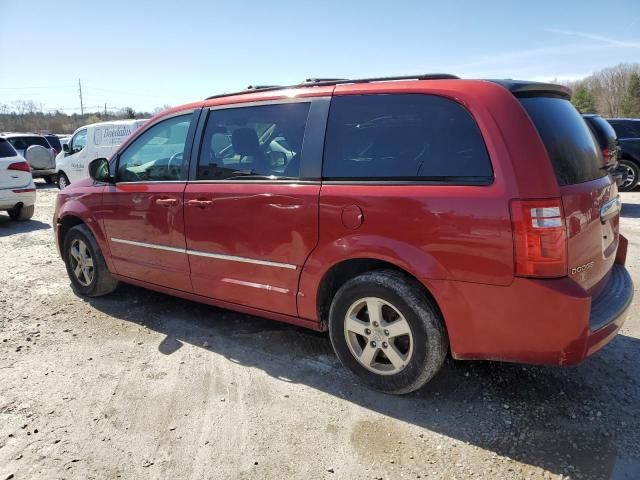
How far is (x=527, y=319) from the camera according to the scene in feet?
8.11

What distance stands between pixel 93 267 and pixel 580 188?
169 inches

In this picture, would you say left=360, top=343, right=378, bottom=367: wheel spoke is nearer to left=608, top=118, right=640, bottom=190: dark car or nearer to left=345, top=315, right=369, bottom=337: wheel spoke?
left=345, top=315, right=369, bottom=337: wheel spoke

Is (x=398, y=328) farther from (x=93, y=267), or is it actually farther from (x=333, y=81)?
(x=93, y=267)

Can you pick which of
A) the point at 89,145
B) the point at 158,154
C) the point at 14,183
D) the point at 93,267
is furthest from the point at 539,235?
the point at 89,145

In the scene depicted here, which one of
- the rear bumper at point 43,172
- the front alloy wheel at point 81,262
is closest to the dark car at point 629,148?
the front alloy wheel at point 81,262

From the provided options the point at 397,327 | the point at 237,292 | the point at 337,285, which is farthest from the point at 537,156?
the point at 237,292

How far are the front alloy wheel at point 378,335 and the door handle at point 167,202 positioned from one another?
1720mm

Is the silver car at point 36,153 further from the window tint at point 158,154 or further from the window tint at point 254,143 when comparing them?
the window tint at point 254,143

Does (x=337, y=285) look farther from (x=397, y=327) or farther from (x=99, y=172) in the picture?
(x=99, y=172)

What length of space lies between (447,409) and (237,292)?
5.54 ft

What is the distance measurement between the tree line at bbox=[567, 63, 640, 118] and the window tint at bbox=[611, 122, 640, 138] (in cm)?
4537

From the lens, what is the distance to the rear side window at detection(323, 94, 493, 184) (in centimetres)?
260

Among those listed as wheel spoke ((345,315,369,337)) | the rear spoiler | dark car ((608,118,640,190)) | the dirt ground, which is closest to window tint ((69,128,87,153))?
the dirt ground

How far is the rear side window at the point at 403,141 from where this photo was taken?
2.60 meters
